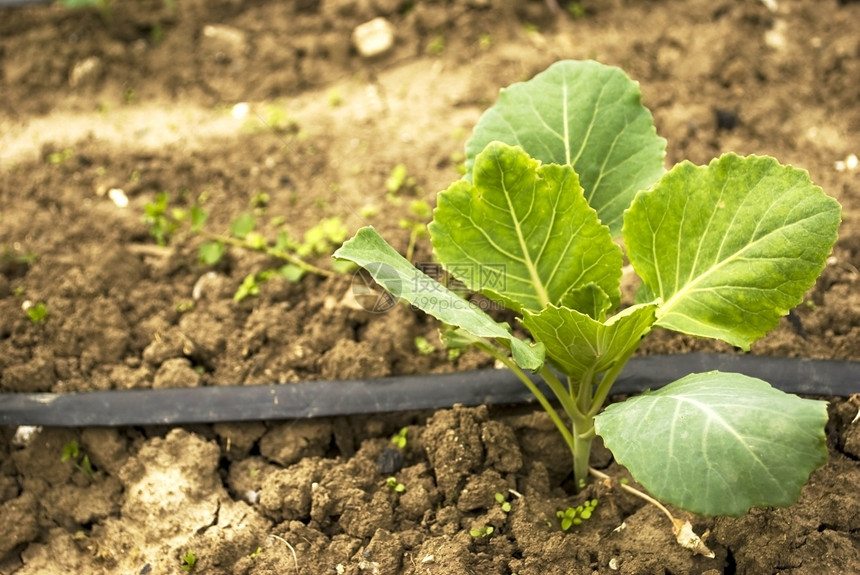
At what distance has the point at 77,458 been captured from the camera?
2242 mm

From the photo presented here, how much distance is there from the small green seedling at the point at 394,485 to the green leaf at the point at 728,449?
27.1 inches

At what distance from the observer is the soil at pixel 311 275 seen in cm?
194

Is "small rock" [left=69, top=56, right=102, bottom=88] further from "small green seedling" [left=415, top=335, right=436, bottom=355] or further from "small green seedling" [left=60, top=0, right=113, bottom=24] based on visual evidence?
"small green seedling" [left=415, top=335, right=436, bottom=355]

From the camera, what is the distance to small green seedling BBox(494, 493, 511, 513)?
194 centimetres

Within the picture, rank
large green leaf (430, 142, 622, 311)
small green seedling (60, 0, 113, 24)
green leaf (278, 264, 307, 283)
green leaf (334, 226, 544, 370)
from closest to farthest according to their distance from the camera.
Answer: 1. green leaf (334, 226, 544, 370)
2. large green leaf (430, 142, 622, 311)
3. green leaf (278, 264, 307, 283)
4. small green seedling (60, 0, 113, 24)

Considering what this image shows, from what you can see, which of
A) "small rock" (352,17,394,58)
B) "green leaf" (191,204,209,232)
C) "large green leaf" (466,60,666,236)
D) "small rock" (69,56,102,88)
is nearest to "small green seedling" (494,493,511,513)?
"large green leaf" (466,60,666,236)

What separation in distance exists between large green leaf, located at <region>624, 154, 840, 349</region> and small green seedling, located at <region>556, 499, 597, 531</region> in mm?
494

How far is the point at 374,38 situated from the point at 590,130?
165cm

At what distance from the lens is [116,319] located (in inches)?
97.8

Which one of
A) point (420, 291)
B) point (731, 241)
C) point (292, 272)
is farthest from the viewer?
point (292, 272)

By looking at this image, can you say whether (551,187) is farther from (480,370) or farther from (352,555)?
(352,555)

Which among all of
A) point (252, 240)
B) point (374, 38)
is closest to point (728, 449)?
point (252, 240)

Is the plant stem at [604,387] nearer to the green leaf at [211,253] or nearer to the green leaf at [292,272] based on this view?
the green leaf at [292,272]

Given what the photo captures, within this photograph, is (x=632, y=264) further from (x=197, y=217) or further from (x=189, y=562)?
(x=197, y=217)
